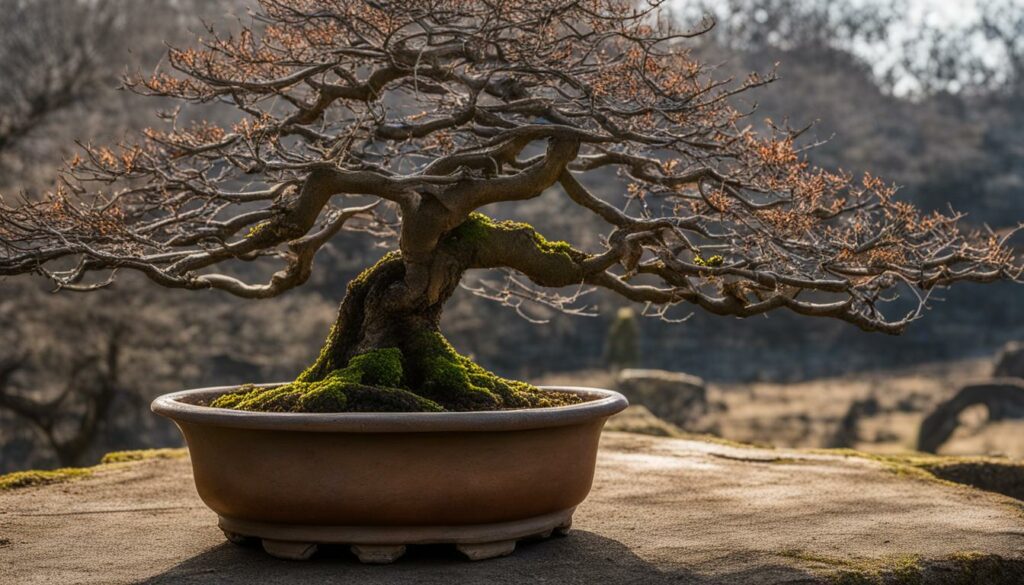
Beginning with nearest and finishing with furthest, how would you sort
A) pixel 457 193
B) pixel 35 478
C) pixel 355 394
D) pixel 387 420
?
pixel 387 420, pixel 355 394, pixel 457 193, pixel 35 478

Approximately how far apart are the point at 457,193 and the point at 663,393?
767 centimetres

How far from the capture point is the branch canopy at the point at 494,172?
327cm

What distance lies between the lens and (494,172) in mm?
3789

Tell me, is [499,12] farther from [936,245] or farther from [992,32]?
[992,32]

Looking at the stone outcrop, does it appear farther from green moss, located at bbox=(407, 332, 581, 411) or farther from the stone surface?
green moss, located at bbox=(407, 332, 581, 411)

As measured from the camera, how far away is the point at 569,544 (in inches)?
135

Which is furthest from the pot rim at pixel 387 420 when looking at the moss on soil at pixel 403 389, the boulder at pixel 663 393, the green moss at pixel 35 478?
the boulder at pixel 663 393

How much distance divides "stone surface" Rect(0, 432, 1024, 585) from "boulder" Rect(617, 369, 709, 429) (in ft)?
18.4

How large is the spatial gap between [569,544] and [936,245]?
1.79 metres

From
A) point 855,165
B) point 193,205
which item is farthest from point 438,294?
point 855,165

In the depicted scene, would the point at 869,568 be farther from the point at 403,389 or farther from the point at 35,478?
the point at 35,478

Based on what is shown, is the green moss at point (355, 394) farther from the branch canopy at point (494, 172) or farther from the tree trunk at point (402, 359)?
the branch canopy at point (494, 172)

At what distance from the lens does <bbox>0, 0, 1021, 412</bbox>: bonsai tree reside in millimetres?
3281

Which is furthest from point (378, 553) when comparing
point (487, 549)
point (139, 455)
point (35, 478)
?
point (139, 455)
